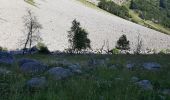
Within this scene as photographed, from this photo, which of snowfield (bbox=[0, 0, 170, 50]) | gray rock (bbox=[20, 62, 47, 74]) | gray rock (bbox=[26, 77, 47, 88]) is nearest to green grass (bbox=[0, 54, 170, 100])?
gray rock (bbox=[26, 77, 47, 88])

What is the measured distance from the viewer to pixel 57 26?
12500 cm

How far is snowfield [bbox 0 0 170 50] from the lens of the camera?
9725 cm

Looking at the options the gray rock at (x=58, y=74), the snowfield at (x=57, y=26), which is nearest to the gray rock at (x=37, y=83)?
the gray rock at (x=58, y=74)

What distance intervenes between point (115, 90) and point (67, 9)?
158997 millimetres

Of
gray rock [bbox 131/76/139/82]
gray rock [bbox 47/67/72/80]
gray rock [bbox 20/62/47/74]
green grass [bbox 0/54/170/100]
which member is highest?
gray rock [bbox 20/62/47/74]

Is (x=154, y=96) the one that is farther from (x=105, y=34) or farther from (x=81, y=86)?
(x=105, y=34)

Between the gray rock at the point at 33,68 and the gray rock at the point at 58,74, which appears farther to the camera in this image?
the gray rock at the point at 33,68

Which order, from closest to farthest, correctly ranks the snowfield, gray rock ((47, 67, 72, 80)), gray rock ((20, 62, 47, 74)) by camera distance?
gray rock ((47, 67, 72, 80)), gray rock ((20, 62, 47, 74)), the snowfield

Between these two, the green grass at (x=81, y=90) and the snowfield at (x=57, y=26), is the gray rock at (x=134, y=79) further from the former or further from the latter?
the snowfield at (x=57, y=26)

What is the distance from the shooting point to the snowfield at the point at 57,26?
9725 centimetres

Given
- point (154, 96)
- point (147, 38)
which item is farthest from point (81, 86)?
point (147, 38)

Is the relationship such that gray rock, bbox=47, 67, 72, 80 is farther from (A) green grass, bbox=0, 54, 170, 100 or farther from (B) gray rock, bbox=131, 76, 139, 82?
(B) gray rock, bbox=131, 76, 139, 82

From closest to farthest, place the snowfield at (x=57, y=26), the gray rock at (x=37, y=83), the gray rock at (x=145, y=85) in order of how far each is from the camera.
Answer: the gray rock at (x=37, y=83)
the gray rock at (x=145, y=85)
the snowfield at (x=57, y=26)

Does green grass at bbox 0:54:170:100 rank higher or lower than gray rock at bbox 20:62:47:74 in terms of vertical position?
lower
